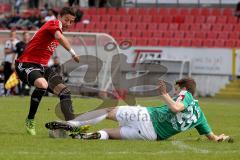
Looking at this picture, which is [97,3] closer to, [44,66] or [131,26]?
[131,26]

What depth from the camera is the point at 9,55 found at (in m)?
23.6

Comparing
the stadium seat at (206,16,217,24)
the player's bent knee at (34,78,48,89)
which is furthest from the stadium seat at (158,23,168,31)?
the player's bent knee at (34,78,48,89)

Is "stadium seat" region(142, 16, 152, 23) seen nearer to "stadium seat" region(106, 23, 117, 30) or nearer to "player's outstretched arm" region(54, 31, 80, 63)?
"stadium seat" region(106, 23, 117, 30)

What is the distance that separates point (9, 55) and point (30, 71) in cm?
1251

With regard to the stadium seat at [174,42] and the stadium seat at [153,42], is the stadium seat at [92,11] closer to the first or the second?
the stadium seat at [153,42]

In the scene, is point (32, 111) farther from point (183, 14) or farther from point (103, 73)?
point (183, 14)

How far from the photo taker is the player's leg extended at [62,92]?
11234 mm

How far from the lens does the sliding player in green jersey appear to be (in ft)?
33.3

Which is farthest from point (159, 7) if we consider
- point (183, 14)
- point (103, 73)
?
point (103, 73)

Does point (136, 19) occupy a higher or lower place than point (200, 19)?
lower

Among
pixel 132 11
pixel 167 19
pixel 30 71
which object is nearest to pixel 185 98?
pixel 30 71

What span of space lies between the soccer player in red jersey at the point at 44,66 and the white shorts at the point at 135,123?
120 centimetres

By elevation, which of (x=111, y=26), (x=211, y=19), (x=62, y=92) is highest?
(x=62, y=92)

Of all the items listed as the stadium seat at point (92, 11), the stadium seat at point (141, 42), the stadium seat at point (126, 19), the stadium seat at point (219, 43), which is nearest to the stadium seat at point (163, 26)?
the stadium seat at point (126, 19)
